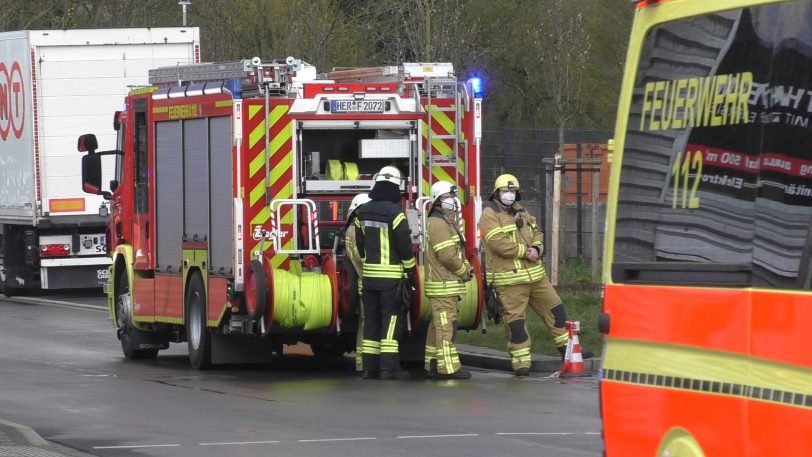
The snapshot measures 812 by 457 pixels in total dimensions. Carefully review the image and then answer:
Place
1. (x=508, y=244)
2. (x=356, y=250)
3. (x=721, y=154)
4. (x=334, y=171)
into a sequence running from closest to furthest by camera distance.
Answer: (x=721, y=154), (x=356, y=250), (x=508, y=244), (x=334, y=171)

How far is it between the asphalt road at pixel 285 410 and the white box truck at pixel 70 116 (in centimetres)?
954

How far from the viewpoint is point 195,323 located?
17.0m

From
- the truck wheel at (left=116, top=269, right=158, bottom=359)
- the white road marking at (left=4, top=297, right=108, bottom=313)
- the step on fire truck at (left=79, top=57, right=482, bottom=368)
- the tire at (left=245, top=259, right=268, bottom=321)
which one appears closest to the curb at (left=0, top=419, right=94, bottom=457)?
the tire at (left=245, top=259, right=268, bottom=321)

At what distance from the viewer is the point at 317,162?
16.5 metres

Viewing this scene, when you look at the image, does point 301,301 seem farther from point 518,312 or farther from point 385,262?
point 518,312

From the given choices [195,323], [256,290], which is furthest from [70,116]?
[256,290]

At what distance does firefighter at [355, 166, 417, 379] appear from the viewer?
15367mm

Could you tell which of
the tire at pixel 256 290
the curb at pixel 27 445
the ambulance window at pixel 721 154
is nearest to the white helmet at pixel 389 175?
the tire at pixel 256 290

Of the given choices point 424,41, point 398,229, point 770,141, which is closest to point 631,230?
point 770,141

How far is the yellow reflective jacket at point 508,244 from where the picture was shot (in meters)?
16.0

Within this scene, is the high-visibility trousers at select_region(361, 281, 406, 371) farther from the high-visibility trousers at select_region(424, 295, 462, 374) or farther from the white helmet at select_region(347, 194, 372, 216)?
the white helmet at select_region(347, 194, 372, 216)

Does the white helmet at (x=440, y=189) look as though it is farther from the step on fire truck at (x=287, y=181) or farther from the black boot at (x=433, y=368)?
the black boot at (x=433, y=368)

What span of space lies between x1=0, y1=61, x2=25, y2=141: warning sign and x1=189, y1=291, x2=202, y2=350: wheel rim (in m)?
12.3

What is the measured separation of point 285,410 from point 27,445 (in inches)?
116
